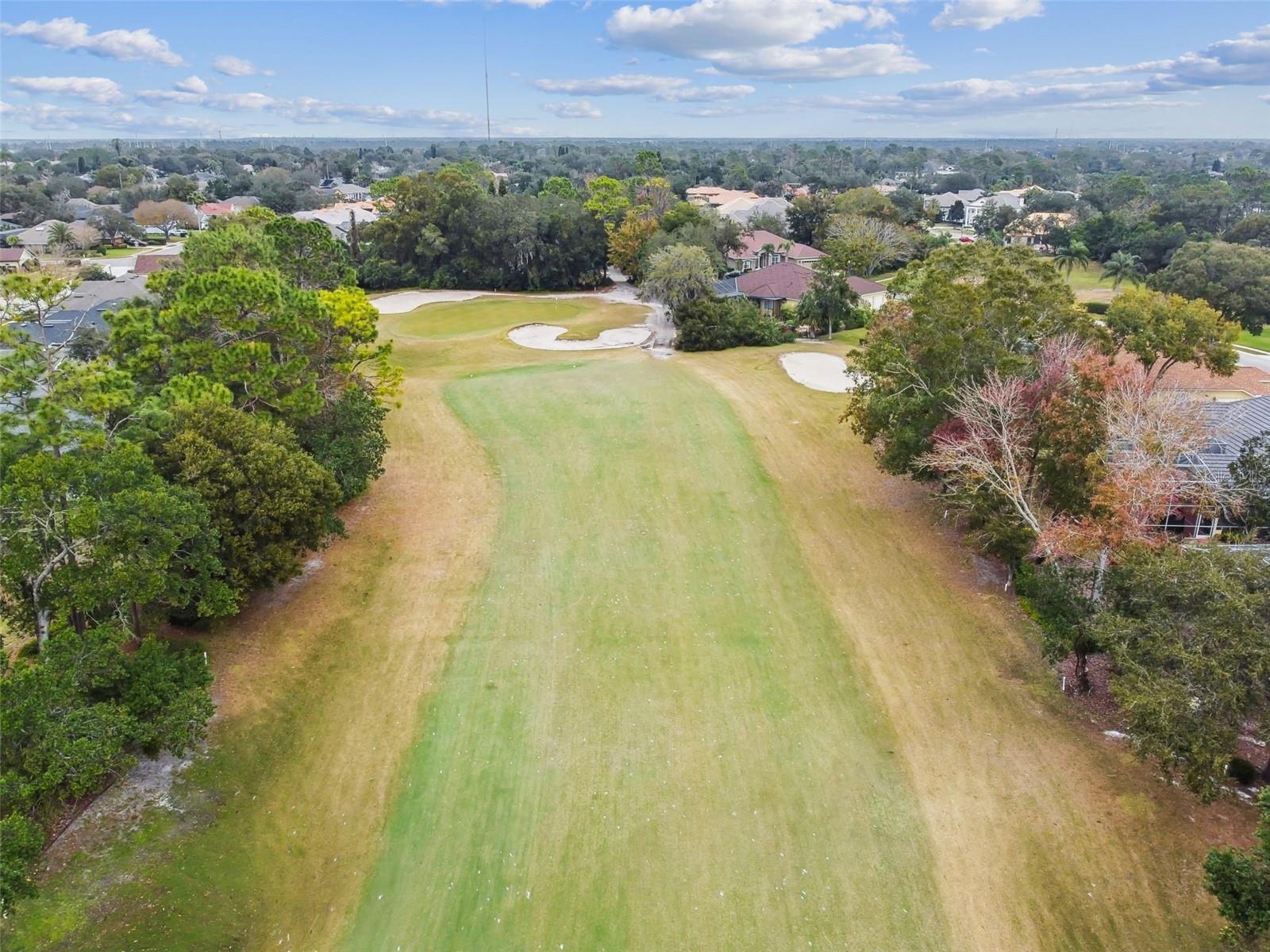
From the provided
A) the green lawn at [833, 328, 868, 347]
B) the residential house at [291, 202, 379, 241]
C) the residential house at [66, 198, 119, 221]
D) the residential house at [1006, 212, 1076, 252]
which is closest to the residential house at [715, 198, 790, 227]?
the residential house at [1006, 212, 1076, 252]

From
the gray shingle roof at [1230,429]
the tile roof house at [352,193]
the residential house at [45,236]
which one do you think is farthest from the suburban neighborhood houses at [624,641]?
the tile roof house at [352,193]

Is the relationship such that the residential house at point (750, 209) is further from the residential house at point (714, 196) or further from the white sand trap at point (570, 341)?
the white sand trap at point (570, 341)

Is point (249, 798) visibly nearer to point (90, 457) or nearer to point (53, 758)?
point (53, 758)

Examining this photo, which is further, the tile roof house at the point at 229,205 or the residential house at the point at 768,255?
the tile roof house at the point at 229,205

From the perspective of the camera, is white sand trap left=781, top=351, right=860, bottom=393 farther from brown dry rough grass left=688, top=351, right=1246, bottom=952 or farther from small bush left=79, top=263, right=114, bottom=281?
small bush left=79, top=263, right=114, bottom=281

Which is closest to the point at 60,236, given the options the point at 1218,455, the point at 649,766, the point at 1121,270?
the point at 649,766

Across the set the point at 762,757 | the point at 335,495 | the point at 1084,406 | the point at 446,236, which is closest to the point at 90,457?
the point at 335,495
